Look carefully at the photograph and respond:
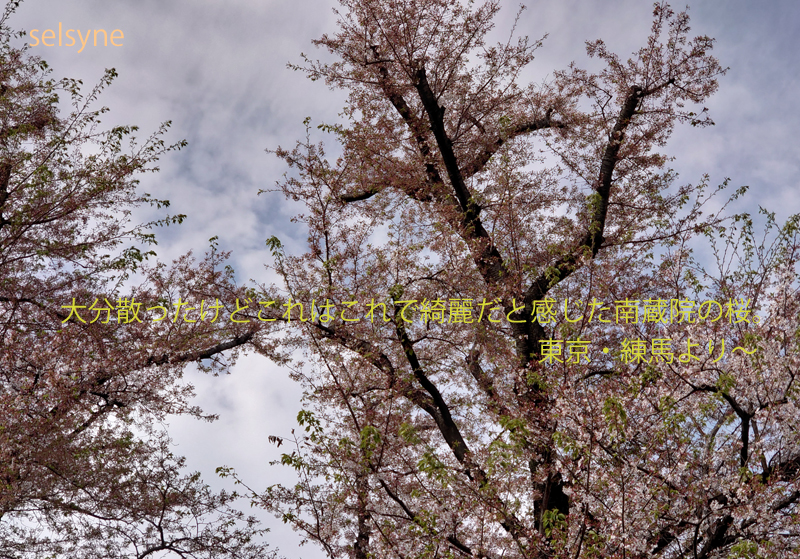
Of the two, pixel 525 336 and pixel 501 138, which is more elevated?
pixel 501 138

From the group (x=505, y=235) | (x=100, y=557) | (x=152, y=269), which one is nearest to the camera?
(x=505, y=235)

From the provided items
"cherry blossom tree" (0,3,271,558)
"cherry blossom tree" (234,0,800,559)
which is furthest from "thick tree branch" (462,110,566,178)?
"cherry blossom tree" (0,3,271,558)

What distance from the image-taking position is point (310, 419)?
594cm

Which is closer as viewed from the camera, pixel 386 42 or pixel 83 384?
pixel 83 384

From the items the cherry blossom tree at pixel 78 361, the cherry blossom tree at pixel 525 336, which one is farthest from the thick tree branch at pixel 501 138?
the cherry blossom tree at pixel 78 361

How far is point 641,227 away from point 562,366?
18.4 ft

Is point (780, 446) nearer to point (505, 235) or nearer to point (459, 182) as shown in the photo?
point (505, 235)

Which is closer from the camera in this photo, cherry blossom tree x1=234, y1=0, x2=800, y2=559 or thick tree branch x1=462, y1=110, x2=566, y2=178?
cherry blossom tree x1=234, y1=0, x2=800, y2=559

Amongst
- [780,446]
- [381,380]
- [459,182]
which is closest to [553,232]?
[459,182]

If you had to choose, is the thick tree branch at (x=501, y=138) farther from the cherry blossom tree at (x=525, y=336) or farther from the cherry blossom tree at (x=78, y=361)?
the cherry blossom tree at (x=78, y=361)

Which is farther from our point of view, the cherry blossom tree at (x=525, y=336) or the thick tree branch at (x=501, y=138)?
the thick tree branch at (x=501, y=138)

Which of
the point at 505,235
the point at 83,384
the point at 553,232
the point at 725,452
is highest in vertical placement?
the point at 553,232

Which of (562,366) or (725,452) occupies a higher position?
(562,366)

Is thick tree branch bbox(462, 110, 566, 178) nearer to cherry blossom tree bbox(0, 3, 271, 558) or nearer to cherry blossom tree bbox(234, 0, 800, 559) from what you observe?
cherry blossom tree bbox(234, 0, 800, 559)
